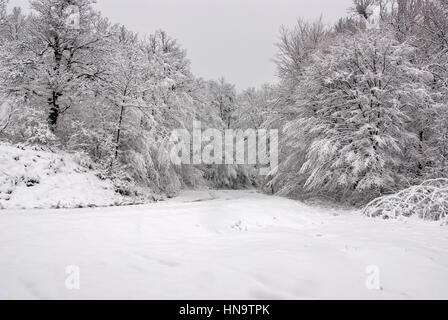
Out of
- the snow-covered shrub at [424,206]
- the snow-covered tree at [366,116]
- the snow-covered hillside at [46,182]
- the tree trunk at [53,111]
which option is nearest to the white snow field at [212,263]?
the snow-covered shrub at [424,206]

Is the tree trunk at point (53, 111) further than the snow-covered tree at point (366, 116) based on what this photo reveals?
Yes

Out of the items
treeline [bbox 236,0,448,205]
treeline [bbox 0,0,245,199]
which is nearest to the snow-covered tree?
treeline [bbox 236,0,448,205]

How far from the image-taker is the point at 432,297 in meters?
2.74

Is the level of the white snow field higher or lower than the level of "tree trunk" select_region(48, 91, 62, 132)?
lower

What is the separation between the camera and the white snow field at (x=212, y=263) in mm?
2731

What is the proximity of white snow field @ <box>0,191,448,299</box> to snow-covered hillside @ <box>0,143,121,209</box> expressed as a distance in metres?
4.61

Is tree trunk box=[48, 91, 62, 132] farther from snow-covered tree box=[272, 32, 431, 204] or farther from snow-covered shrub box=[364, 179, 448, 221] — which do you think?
snow-covered shrub box=[364, 179, 448, 221]

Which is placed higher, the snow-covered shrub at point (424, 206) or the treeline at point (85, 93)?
the treeline at point (85, 93)

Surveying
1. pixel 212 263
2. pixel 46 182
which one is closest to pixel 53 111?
pixel 46 182

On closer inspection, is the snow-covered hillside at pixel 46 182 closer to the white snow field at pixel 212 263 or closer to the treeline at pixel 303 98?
the treeline at pixel 303 98

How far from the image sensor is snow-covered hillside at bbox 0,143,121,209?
32.3ft

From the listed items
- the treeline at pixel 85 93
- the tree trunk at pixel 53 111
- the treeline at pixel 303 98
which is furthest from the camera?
the tree trunk at pixel 53 111

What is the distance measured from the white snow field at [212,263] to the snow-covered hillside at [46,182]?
4606mm
